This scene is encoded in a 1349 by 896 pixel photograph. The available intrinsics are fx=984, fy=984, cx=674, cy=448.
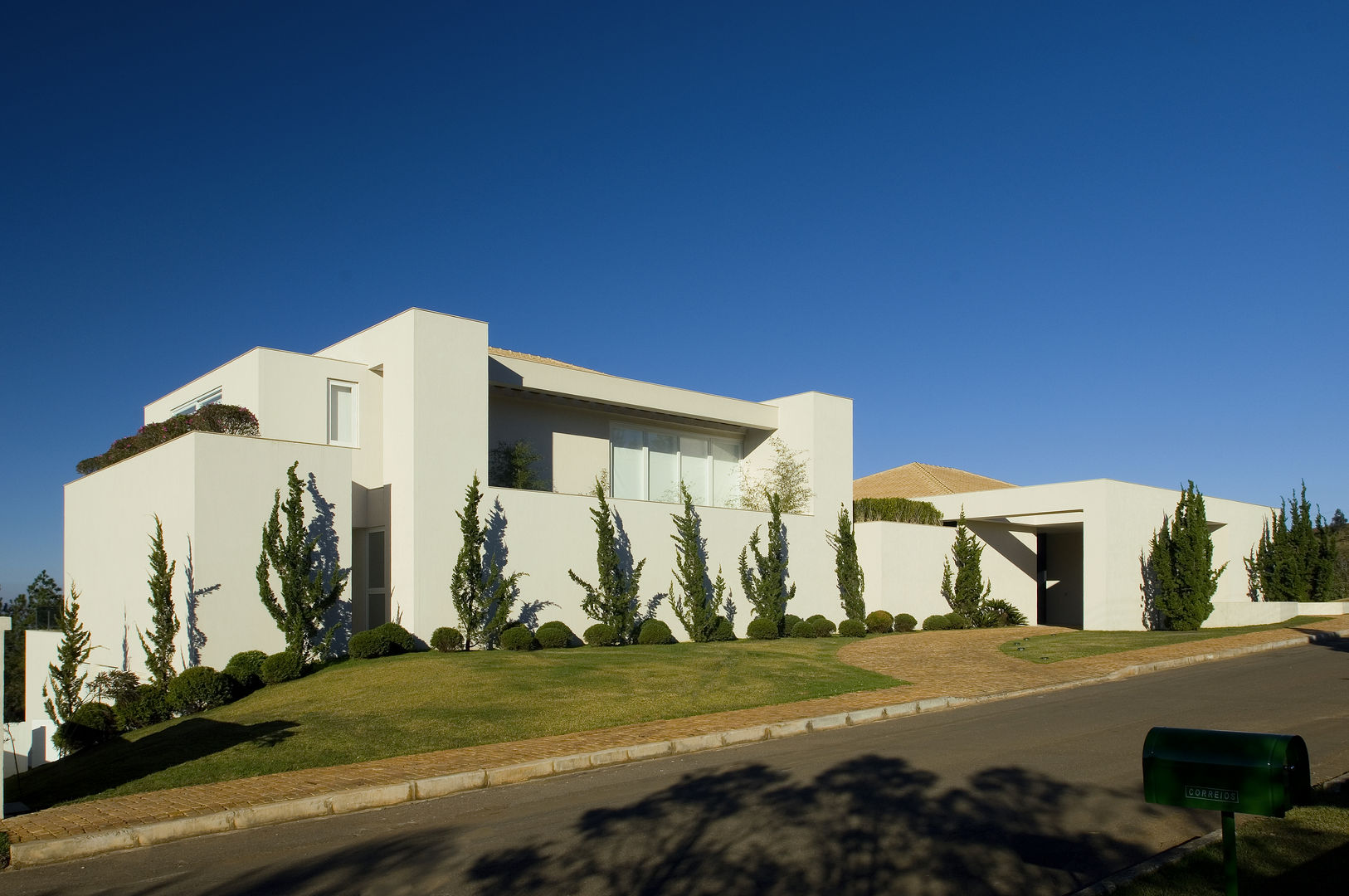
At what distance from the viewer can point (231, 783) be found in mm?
10203

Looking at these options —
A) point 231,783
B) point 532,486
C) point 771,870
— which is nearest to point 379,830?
point 231,783

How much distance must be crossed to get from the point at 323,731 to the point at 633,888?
753 centimetres

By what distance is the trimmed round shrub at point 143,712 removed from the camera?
1667cm

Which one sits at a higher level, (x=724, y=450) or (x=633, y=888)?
(x=724, y=450)

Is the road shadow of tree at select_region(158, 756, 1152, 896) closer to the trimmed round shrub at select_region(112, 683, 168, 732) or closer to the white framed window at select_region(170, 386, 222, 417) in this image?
the trimmed round shrub at select_region(112, 683, 168, 732)

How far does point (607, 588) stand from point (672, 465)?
21.6ft

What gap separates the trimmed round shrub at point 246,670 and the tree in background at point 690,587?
439 inches

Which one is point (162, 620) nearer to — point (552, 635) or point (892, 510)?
point (552, 635)

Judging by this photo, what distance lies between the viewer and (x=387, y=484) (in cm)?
2275

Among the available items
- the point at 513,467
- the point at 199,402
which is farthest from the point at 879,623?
the point at 199,402

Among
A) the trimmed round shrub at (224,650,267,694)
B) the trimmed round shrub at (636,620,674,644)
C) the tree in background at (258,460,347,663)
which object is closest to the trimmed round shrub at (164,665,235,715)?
the trimmed round shrub at (224,650,267,694)

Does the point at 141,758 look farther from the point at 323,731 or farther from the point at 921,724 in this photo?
the point at 921,724

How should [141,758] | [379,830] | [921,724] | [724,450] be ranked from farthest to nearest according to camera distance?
[724,450] → [921,724] → [141,758] → [379,830]

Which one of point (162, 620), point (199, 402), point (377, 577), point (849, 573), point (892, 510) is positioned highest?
point (199, 402)
